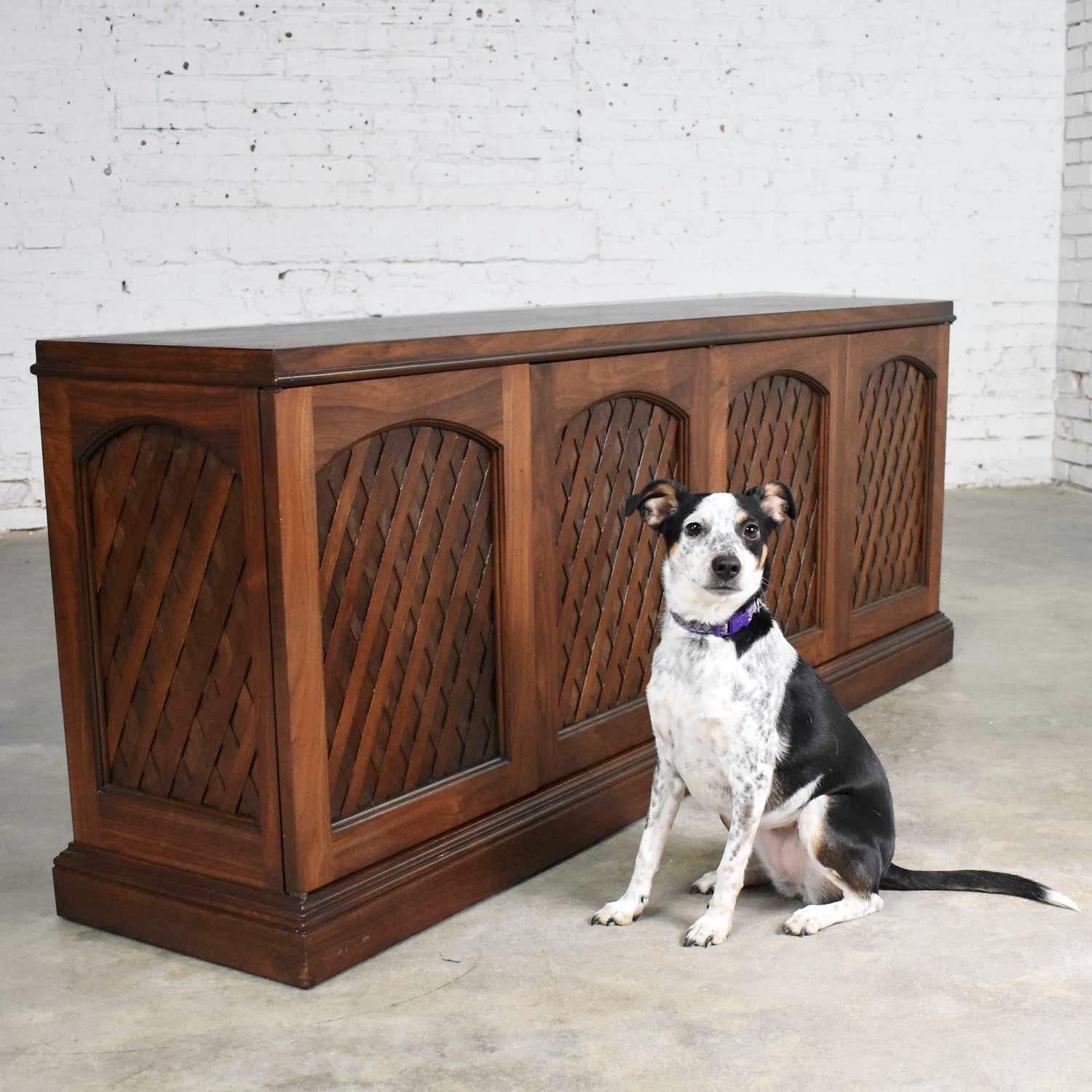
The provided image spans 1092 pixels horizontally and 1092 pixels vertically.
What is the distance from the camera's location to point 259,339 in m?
2.52

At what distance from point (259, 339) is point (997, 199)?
18.7 ft

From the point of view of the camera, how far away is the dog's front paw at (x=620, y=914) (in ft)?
8.63

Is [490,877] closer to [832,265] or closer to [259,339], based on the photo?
[259,339]

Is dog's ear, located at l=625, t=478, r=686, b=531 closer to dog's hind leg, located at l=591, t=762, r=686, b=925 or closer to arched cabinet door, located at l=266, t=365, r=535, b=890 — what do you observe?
arched cabinet door, located at l=266, t=365, r=535, b=890

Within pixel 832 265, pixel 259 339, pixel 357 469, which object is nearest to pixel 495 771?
pixel 357 469

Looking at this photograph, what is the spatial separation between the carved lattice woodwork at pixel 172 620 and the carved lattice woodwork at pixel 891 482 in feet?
6.95

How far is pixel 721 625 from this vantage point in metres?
2.59

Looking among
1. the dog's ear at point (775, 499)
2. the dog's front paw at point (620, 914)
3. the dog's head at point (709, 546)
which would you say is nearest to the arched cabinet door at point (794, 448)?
the dog's ear at point (775, 499)

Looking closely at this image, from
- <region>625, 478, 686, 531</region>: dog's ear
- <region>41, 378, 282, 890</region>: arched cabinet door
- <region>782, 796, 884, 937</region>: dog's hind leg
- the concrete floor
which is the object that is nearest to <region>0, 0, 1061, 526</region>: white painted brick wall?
the concrete floor

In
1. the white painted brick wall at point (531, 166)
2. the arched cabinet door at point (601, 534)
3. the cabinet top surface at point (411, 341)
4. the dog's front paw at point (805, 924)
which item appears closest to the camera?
the cabinet top surface at point (411, 341)

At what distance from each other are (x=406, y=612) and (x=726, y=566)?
56cm

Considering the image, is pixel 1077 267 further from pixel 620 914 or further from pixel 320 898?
pixel 320 898

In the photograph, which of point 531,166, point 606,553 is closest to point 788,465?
point 606,553

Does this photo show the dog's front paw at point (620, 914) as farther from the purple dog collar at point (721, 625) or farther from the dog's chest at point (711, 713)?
→ the purple dog collar at point (721, 625)
